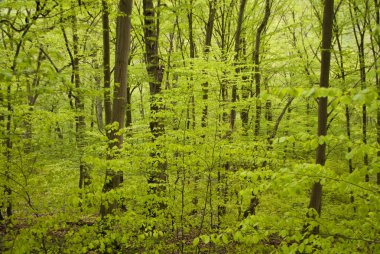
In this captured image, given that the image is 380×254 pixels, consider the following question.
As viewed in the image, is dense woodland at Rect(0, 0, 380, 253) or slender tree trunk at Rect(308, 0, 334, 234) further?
slender tree trunk at Rect(308, 0, 334, 234)

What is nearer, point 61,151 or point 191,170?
point 191,170

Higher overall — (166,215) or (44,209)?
(44,209)

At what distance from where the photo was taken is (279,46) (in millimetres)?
16406

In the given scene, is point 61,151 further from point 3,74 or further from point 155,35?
point 3,74

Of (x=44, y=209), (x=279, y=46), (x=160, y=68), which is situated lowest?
(x=44, y=209)

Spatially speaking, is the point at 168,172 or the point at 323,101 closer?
the point at 323,101

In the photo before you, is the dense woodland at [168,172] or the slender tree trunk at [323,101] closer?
the dense woodland at [168,172]

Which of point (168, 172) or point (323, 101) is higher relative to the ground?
point (323, 101)

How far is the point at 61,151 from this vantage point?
1123 centimetres

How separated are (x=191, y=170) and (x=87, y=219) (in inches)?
275

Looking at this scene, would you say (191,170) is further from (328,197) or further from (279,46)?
(279,46)

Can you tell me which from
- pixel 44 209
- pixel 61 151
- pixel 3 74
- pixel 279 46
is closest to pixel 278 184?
pixel 3 74

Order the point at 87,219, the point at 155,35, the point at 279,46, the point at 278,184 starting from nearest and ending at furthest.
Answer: the point at 278,184
the point at 155,35
the point at 87,219
the point at 279,46

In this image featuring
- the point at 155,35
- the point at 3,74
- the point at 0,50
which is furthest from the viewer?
the point at 0,50
